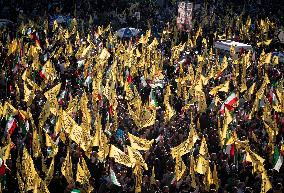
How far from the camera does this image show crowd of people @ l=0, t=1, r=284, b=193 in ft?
27.9

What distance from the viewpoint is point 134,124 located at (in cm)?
1119

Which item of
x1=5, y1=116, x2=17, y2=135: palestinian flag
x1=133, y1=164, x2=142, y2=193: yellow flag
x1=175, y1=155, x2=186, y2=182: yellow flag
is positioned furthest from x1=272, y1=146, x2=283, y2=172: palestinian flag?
x1=5, y1=116, x2=17, y2=135: palestinian flag

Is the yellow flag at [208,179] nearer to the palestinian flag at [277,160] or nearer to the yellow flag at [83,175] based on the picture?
the palestinian flag at [277,160]

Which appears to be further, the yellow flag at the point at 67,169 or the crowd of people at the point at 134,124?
the crowd of people at the point at 134,124

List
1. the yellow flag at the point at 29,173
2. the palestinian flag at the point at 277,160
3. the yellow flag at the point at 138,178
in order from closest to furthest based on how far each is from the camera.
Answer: the yellow flag at the point at 29,173, the yellow flag at the point at 138,178, the palestinian flag at the point at 277,160

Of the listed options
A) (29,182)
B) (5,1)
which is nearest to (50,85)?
(29,182)

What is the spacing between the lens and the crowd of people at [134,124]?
8508 millimetres

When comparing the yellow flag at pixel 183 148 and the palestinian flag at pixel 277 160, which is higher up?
the yellow flag at pixel 183 148

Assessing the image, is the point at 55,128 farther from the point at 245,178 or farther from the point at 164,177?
the point at 245,178

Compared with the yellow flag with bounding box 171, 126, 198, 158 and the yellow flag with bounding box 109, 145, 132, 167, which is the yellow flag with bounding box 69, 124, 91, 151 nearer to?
the yellow flag with bounding box 109, 145, 132, 167

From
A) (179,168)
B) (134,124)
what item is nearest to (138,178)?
A: (179,168)

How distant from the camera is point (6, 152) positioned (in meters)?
8.56

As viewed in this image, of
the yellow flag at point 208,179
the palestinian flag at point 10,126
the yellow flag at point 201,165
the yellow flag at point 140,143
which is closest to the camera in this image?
the yellow flag at point 208,179

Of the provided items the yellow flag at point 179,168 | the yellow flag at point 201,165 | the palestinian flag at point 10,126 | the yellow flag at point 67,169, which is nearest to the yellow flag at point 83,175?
the yellow flag at point 67,169
